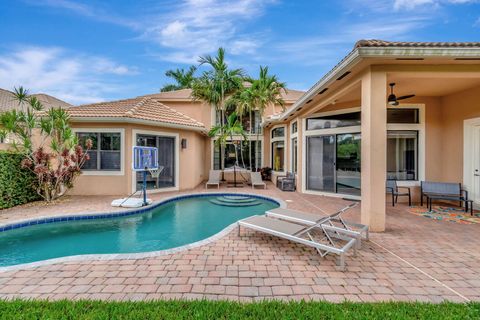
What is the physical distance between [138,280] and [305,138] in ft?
33.5

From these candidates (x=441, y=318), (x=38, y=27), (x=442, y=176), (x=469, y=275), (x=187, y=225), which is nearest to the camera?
(x=441, y=318)

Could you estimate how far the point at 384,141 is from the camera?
18.9ft

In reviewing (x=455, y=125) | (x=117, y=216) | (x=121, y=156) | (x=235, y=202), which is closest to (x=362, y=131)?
(x=455, y=125)

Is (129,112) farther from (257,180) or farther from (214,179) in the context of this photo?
(257,180)

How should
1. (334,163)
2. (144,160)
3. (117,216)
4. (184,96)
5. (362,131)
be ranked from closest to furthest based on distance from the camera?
1. (362,131)
2. (117,216)
3. (144,160)
4. (334,163)
5. (184,96)

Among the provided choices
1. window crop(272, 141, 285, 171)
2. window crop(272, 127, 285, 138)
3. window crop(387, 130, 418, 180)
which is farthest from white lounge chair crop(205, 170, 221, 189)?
window crop(387, 130, 418, 180)

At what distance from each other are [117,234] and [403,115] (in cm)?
1142

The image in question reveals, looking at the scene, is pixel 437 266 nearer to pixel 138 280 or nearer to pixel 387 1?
pixel 138 280

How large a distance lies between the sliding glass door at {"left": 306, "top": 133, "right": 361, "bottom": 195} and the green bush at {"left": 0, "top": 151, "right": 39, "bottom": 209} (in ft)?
40.5

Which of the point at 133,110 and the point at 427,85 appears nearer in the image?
the point at 427,85

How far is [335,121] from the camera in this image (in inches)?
425

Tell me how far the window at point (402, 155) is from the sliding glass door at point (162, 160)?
10705mm

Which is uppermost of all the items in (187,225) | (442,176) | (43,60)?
(43,60)

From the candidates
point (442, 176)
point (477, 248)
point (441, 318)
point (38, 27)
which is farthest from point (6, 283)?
point (38, 27)
